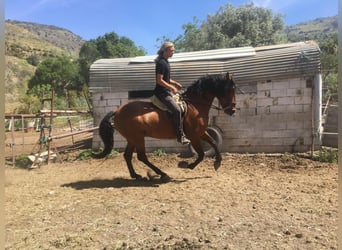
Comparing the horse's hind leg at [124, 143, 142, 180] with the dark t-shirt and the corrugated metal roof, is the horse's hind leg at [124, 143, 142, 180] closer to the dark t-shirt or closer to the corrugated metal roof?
the dark t-shirt

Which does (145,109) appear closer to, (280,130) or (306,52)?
Result: (280,130)

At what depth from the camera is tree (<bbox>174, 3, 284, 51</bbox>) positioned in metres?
22.8

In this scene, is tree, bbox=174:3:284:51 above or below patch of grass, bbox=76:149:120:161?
above

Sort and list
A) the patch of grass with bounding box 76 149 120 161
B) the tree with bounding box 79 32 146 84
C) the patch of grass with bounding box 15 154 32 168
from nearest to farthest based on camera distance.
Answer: the patch of grass with bounding box 15 154 32 168, the patch of grass with bounding box 76 149 120 161, the tree with bounding box 79 32 146 84

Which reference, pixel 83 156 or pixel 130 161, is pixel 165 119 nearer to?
pixel 130 161

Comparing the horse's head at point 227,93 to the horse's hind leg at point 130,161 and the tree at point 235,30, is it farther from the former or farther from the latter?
the tree at point 235,30

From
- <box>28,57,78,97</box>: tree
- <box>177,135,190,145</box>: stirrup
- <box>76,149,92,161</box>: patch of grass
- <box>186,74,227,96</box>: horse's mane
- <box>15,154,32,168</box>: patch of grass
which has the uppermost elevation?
<box>28,57,78,97</box>: tree

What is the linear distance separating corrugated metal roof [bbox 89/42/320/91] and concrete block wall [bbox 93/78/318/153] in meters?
0.37

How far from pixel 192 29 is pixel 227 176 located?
20.8 m

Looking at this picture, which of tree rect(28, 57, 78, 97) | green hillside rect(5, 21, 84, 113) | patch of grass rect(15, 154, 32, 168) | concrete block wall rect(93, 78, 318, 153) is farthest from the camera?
tree rect(28, 57, 78, 97)

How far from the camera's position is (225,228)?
3.97 m

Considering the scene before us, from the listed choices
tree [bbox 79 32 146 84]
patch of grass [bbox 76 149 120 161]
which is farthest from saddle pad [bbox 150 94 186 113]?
tree [bbox 79 32 146 84]

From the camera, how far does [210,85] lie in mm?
6930

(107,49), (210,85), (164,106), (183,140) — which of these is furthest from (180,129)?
(107,49)
